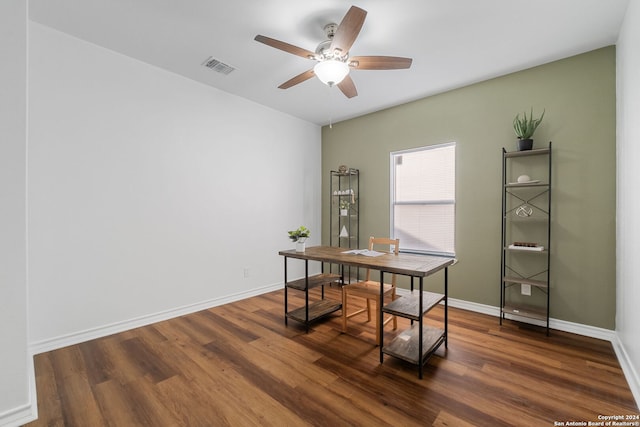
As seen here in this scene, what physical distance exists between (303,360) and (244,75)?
10.2 ft

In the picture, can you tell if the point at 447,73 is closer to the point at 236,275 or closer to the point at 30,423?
the point at 236,275

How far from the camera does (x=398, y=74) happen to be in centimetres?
318

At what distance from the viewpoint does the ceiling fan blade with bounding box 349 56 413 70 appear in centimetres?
222

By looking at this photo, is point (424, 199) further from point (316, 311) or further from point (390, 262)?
point (316, 311)

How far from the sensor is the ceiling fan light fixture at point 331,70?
213 cm

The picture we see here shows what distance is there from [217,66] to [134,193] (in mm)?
1651

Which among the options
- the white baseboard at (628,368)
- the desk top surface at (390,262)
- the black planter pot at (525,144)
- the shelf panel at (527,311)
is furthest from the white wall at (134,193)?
the white baseboard at (628,368)

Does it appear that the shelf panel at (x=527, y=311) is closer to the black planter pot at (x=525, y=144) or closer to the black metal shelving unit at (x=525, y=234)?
the black metal shelving unit at (x=525, y=234)

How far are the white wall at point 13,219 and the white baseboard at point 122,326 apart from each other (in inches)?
39.5

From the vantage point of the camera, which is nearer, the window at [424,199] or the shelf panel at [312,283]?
the shelf panel at [312,283]

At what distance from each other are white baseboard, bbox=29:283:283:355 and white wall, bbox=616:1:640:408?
3.84 meters

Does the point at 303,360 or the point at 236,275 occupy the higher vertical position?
the point at 236,275

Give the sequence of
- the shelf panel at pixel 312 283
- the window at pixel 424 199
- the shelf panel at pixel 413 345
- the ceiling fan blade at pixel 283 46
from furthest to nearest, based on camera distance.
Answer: the window at pixel 424 199
the shelf panel at pixel 312 283
the shelf panel at pixel 413 345
the ceiling fan blade at pixel 283 46

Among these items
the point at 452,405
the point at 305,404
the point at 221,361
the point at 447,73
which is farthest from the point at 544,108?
the point at 221,361
